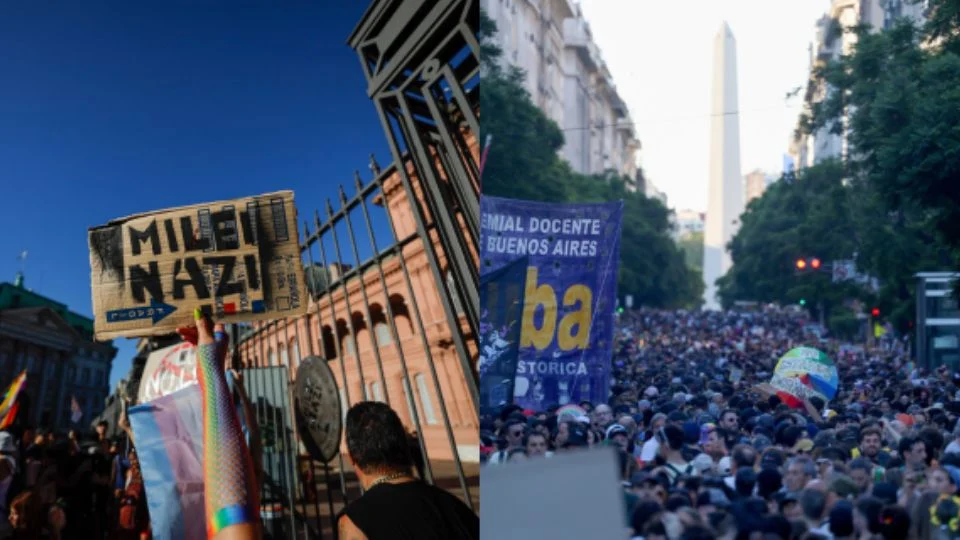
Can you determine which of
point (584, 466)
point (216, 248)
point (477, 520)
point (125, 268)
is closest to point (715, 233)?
point (584, 466)

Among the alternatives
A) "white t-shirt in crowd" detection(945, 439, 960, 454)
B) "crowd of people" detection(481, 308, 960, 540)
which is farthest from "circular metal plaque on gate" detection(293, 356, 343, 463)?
"white t-shirt in crowd" detection(945, 439, 960, 454)

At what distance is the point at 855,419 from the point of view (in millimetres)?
2209

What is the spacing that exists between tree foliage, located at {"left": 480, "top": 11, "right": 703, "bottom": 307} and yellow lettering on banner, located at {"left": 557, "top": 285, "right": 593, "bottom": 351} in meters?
0.12

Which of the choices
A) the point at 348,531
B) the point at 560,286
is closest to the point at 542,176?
the point at 560,286

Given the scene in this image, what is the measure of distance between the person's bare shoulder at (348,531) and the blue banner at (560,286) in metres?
0.57

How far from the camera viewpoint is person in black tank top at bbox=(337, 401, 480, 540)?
2.12 meters

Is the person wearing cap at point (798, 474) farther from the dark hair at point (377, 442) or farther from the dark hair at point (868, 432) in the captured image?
the dark hair at point (377, 442)

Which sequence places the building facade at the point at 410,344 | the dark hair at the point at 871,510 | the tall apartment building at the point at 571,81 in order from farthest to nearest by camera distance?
1. the building facade at the point at 410,344
2. the tall apartment building at the point at 571,81
3. the dark hair at the point at 871,510

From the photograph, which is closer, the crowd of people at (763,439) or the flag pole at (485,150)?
the crowd of people at (763,439)

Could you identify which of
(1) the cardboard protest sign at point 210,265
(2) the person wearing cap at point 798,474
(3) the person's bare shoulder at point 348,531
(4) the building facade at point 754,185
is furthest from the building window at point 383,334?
(2) the person wearing cap at point 798,474

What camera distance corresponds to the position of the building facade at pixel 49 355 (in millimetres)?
10375

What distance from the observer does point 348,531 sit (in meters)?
2.12

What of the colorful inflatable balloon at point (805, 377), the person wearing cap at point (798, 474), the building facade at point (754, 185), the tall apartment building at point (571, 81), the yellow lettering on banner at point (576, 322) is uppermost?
the tall apartment building at point (571, 81)

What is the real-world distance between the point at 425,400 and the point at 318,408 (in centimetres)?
1257
